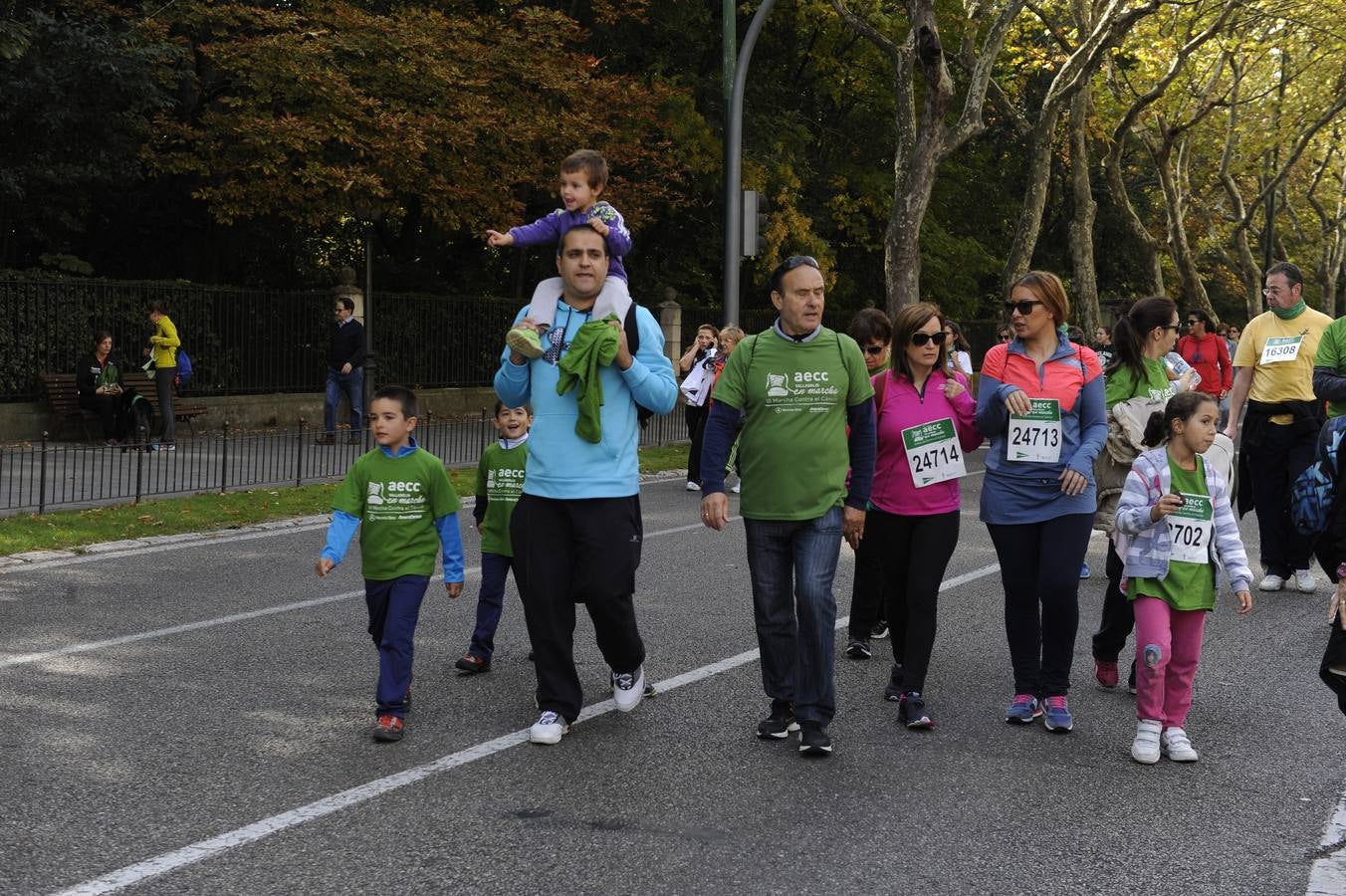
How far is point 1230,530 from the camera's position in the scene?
5.97 m

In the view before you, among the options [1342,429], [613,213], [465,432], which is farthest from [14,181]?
[1342,429]

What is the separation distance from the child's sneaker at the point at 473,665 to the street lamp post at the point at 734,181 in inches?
482

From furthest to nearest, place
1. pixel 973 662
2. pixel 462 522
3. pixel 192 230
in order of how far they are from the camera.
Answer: pixel 192 230 → pixel 462 522 → pixel 973 662

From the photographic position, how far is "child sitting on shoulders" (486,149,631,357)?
5.70 metres

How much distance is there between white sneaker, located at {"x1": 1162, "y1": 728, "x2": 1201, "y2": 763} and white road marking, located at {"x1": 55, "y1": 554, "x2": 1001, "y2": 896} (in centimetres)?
207

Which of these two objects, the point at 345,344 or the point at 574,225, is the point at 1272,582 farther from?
the point at 345,344

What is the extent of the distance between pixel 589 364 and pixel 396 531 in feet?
3.35

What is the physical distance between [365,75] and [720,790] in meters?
17.9

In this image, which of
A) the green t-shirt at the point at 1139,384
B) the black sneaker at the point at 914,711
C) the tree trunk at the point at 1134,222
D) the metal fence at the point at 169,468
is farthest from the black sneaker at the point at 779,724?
the tree trunk at the point at 1134,222

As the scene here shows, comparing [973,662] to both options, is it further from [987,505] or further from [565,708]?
[565,708]

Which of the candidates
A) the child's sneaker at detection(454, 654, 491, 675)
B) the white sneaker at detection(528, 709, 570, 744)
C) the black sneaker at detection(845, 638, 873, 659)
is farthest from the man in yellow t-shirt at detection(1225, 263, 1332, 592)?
the white sneaker at detection(528, 709, 570, 744)

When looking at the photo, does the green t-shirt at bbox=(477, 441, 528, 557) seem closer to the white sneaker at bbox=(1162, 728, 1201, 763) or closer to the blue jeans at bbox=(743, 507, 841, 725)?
the blue jeans at bbox=(743, 507, 841, 725)

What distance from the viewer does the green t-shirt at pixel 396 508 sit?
6.00 meters

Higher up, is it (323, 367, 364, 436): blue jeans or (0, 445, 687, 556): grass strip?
(323, 367, 364, 436): blue jeans
